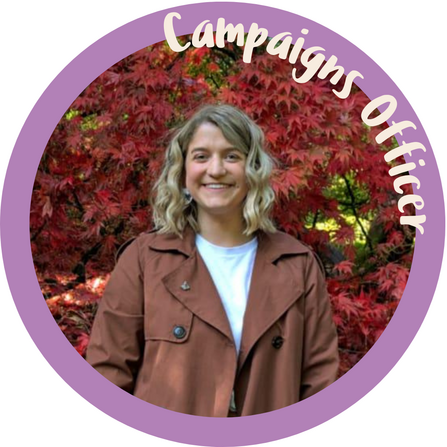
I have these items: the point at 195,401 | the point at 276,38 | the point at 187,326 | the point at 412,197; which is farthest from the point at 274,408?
the point at 276,38

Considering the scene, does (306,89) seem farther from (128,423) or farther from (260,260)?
(128,423)

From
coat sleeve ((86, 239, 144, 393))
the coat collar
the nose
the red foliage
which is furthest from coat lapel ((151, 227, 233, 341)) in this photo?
the red foliage

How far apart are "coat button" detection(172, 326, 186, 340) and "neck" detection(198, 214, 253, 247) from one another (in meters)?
0.34

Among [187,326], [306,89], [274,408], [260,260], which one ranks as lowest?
[274,408]

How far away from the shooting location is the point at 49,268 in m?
3.20

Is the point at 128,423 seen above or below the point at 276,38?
below

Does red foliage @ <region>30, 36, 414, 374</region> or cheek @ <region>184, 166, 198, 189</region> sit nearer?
cheek @ <region>184, 166, 198, 189</region>

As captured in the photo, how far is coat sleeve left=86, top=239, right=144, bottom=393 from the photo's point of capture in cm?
189

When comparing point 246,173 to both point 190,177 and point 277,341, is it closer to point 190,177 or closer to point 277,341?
point 190,177

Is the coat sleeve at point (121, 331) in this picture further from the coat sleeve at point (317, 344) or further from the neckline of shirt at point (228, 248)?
the coat sleeve at point (317, 344)

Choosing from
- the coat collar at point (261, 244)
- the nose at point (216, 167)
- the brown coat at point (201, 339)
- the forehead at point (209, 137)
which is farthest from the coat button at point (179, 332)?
the forehead at point (209, 137)

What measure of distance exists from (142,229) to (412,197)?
4.87ft

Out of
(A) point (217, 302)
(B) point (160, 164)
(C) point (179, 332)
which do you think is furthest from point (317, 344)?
(B) point (160, 164)

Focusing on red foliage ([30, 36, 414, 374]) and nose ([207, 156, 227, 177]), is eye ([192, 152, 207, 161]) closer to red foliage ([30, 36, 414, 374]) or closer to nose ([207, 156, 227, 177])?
nose ([207, 156, 227, 177])
